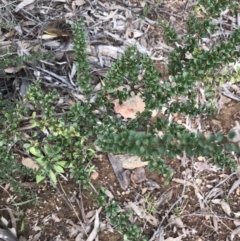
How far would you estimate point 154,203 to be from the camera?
102 inches

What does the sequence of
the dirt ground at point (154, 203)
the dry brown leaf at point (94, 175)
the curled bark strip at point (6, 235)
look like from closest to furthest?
1. the curled bark strip at point (6, 235)
2. the dirt ground at point (154, 203)
3. the dry brown leaf at point (94, 175)

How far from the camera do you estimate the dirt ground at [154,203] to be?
8.13 feet

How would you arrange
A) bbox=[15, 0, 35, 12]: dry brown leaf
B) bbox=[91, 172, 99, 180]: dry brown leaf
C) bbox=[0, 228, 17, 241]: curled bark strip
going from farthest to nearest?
1. bbox=[15, 0, 35, 12]: dry brown leaf
2. bbox=[91, 172, 99, 180]: dry brown leaf
3. bbox=[0, 228, 17, 241]: curled bark strip

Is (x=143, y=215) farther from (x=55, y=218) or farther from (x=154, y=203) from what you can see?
(x=55, y=218)

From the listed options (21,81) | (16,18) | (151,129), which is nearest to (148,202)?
(151,129)

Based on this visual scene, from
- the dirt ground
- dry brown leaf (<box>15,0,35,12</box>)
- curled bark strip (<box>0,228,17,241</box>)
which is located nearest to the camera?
curled bark strip (<box>0,228,17,241</box>)

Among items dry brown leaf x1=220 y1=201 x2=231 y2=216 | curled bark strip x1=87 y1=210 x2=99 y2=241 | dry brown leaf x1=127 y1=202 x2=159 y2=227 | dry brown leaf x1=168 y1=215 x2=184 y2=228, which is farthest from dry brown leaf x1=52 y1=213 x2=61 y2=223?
dry brown leaf x1=220 y1=201 x2=231 y2=216

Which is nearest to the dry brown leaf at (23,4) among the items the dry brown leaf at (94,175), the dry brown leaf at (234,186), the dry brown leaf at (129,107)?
the dry brown leaf at (129,107)

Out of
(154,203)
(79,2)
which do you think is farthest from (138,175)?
(79,2)

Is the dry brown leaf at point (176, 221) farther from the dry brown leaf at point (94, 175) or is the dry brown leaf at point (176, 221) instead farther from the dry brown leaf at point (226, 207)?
the dry brown leaf at point (94, 175)

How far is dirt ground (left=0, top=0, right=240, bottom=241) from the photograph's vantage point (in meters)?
2.48

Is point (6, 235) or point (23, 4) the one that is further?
point (23, 4)

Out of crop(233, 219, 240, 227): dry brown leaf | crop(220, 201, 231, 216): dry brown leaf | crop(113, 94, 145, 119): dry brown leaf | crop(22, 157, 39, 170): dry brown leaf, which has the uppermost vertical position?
crop(113, 94, 145, 119): dry brown leaf

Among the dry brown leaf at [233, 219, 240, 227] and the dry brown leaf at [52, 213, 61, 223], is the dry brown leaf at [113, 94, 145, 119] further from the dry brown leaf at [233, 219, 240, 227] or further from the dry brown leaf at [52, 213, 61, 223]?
the dry brown leaf at [233, 219, 240, 227]
